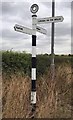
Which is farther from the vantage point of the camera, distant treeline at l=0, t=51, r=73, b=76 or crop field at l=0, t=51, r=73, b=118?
distant treeline at l=0, t=51, r=73, b=76

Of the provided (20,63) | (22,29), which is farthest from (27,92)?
(20,63)

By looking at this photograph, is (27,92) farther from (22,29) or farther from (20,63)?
(20,63)

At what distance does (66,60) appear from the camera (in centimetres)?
1139

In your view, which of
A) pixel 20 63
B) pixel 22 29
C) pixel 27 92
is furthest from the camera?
pixel 20 63

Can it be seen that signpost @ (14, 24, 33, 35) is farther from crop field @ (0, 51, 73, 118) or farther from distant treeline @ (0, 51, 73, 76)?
distant treeline @ (0, 51, 73, 76)

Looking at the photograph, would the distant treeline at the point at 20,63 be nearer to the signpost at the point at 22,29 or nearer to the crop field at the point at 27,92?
the crop field at the point at 27,92

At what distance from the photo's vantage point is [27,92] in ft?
19.3

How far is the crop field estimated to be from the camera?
5207mm

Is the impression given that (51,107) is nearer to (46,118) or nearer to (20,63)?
(46,118)

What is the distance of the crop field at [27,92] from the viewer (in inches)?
205

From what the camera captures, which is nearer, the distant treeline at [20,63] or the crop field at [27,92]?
the crop field at [27,92]

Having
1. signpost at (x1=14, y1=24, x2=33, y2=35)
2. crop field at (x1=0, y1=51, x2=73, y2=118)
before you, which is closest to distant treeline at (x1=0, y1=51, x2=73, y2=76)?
crop field at (x1=0, y1=51, x2=73, y2=118)

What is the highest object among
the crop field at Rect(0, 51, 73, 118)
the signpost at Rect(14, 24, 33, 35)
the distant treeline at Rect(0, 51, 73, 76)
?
the signpost at Rect(14, 24, 33, 35)

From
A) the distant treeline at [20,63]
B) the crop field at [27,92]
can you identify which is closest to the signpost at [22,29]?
the crop field at [27,92]
